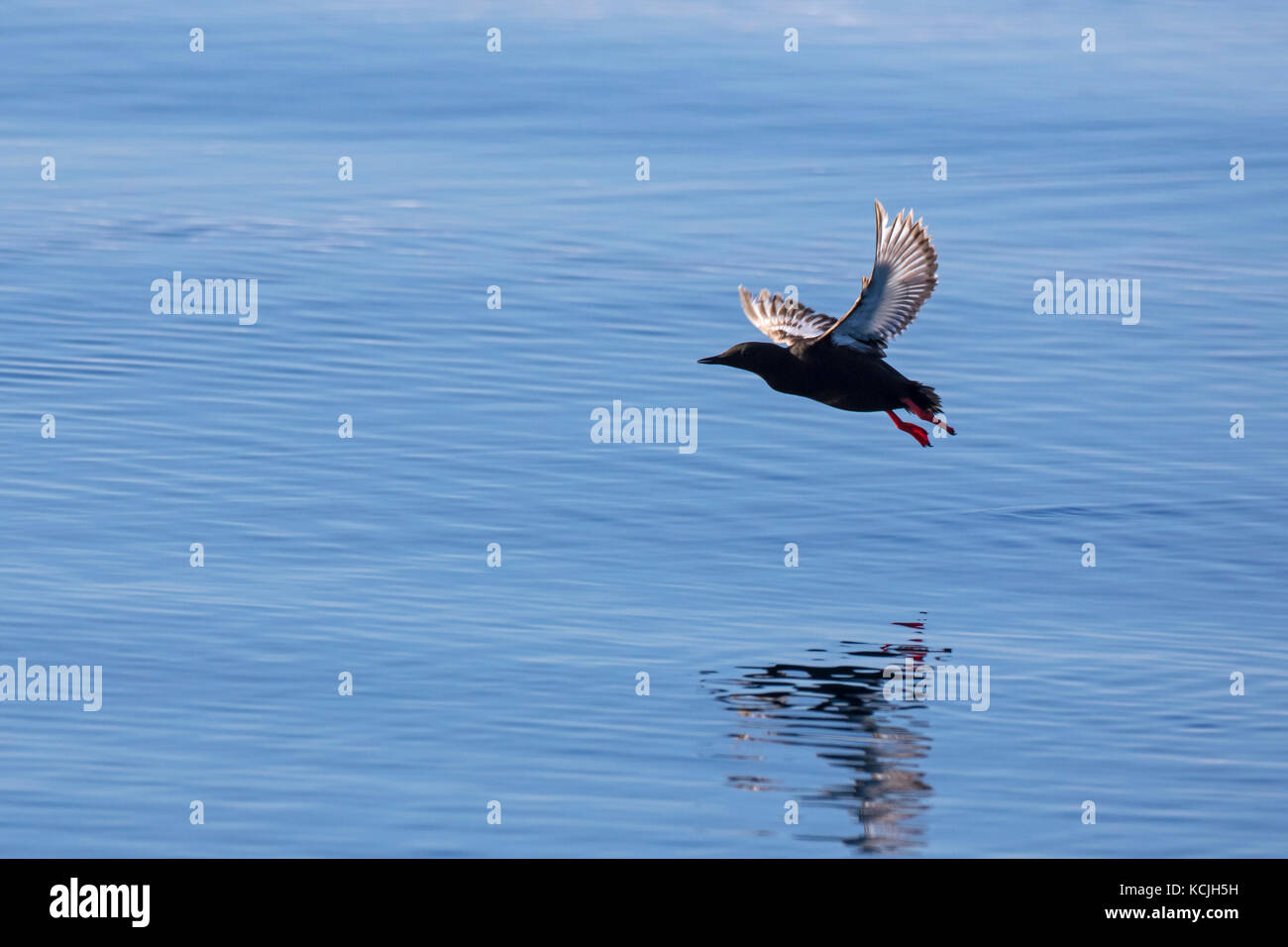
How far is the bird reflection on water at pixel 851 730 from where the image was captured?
2155cm

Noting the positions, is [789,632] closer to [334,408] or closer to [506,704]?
[506,704]

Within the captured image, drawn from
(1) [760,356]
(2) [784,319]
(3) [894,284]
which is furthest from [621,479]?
(3) [894,284]

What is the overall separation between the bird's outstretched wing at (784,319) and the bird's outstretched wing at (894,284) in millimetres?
1192

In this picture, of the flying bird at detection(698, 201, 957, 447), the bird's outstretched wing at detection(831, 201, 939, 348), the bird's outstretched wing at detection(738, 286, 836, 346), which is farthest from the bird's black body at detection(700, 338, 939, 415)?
the bird's outstretched wing at detection(738, 286, 836, 346)

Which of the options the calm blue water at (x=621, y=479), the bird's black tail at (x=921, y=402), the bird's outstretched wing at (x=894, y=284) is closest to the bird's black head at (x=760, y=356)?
the bird's outstretched wing at (x=894, y=284)

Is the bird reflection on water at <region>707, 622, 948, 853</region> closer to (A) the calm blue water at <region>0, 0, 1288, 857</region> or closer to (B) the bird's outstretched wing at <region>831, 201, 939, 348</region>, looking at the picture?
Answer: (A) the calm blue water at <region>0, 0, 1288, 857</region>

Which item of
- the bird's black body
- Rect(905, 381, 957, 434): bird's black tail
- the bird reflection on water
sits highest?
the bird's black body

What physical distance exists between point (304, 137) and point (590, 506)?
3911 centimetres

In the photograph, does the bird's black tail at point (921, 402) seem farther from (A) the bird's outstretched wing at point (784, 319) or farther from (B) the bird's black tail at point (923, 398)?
(A) the bird's outstretched wing at point (784, 319)

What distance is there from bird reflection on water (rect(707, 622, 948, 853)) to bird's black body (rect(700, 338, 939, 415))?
400 centimetres

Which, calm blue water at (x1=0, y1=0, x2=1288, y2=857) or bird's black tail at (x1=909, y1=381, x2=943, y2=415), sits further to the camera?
calm blue water at (x1=0, y1=0, x2=1288, y2=857)

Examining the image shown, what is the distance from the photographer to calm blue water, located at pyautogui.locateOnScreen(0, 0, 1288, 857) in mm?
22578

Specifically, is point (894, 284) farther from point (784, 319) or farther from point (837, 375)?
point (784, 319)
